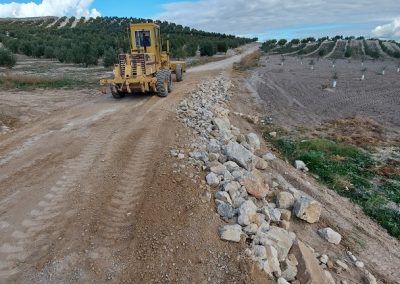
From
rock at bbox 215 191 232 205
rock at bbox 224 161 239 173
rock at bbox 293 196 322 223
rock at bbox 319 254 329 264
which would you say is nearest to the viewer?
rock at bbox 319 254 329 264

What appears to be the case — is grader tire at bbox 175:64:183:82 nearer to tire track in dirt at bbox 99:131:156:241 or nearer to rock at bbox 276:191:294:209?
tire track in dirt at bbox 99:131:156:241

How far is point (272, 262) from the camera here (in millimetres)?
5246

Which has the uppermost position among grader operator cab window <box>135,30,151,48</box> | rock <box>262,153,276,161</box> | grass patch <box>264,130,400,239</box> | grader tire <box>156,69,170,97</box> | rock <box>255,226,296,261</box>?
grader operator cab window <box>135,30,151,48</box>

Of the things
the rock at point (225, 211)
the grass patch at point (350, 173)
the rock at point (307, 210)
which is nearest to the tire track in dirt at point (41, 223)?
the rock at point (225, 211)

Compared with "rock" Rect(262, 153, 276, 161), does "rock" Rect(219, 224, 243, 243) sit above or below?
above

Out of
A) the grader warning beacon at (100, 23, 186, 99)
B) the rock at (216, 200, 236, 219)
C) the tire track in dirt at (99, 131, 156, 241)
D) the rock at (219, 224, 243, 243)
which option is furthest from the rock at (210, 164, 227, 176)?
the grader warning beacon at (100, 23, 186, 99)

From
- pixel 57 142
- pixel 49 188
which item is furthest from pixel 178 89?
pixel 49 188

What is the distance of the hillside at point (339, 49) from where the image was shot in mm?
50312

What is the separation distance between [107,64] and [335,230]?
2694 centimetres

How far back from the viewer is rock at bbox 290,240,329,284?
17.1 ft

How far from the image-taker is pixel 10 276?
496 centimetres

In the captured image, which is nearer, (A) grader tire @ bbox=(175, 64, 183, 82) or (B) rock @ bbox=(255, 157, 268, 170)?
(B) rock @ bbox=(255, 157, 268, 170)

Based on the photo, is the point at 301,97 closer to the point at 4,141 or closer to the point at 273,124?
the point at 273,124

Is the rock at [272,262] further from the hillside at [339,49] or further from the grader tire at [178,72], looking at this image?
the hillside at [339,49]
